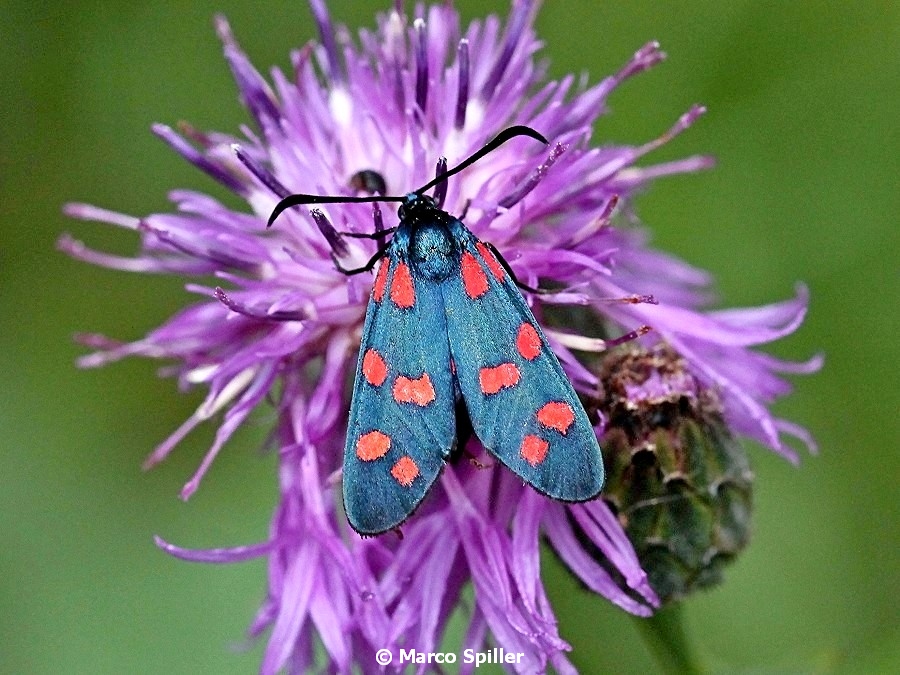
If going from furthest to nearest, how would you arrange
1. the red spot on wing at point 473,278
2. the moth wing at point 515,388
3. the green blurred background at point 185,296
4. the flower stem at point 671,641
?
the green blurred background at point 185,296
the flower stem at point 671,641
the red spot on wing at point 473,278
the moth wing at point 515,388

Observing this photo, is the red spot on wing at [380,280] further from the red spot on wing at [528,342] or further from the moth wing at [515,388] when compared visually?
the red spot on wing at [528,342]

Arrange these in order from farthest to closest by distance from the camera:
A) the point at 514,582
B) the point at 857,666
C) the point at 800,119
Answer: the point at 800,119, the point at 857,666, the point at 514,582

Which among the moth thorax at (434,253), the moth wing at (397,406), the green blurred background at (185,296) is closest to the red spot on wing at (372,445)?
the moth wing at (397,406)

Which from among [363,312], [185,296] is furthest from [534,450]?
[185,296]

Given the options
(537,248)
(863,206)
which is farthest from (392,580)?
(863,206)

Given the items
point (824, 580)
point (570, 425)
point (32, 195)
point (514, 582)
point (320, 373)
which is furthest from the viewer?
point (32, 195)

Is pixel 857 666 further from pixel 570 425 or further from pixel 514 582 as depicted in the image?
pixel 570 425

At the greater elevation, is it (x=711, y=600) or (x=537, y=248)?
(x=537, y=248)

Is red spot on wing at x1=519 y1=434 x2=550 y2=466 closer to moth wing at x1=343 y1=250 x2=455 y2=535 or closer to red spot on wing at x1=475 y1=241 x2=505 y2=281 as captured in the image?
moth wing at x1=343 y1=250 x2=455 y2=535
